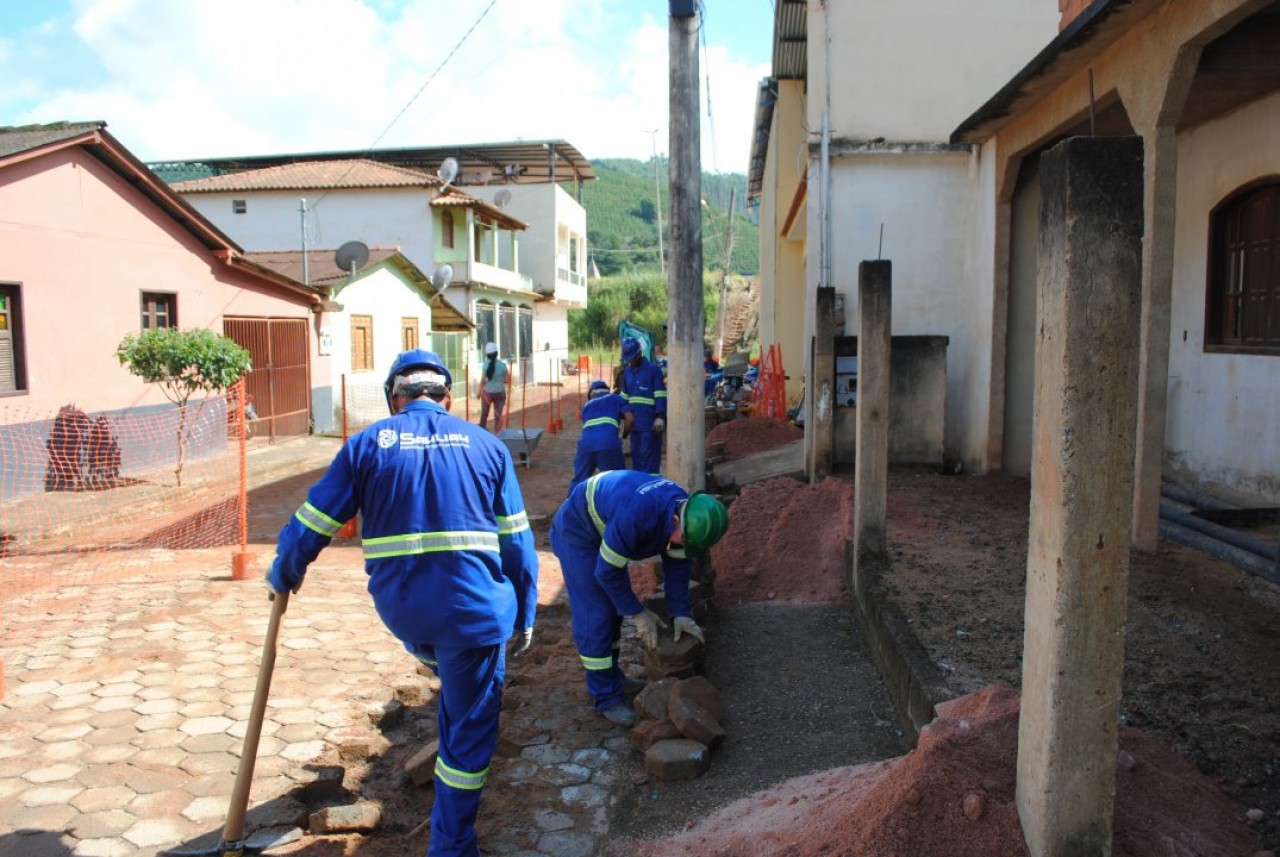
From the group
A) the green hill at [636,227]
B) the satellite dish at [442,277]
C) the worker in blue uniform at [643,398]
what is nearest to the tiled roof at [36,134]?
the worker in blue uniform at [643,398]

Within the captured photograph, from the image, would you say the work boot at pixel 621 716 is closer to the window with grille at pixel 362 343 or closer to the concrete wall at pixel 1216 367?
the concrete wall at pixel 1216 367

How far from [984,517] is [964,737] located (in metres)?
5.20

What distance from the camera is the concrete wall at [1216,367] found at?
7.67 m

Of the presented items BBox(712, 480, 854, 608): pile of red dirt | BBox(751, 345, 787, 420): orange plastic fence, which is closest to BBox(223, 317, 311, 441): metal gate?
BBox(751, 345, 787, 420): orange plastic fence

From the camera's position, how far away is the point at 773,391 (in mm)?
16188

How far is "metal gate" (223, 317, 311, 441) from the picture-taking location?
631 inches

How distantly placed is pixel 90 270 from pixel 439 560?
11409mm

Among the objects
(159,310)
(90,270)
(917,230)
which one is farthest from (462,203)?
(917,230)

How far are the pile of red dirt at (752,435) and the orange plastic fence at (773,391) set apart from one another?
109 cm

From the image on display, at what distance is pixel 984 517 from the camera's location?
7.88 m

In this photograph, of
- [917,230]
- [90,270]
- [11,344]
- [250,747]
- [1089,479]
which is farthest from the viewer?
[90,270]

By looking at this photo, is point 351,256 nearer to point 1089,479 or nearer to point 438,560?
point 438,560

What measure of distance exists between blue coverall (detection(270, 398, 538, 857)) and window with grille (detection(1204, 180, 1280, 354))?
277 inches

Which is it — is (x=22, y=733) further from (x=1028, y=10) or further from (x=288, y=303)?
(x=288, y=303)
